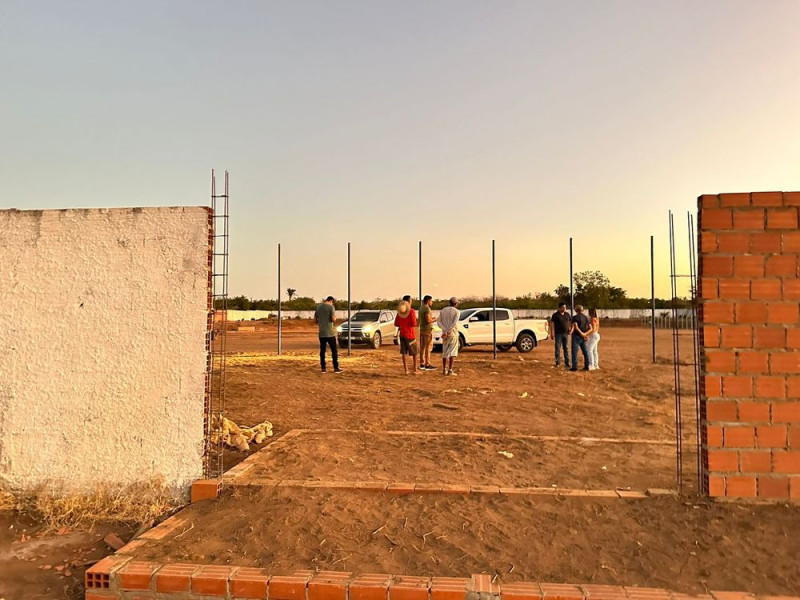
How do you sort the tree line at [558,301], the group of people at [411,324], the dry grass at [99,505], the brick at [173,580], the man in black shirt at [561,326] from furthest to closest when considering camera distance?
the tree line at [558,301] < the man in black shirt at [561,326] < the group of people at [411,324] < the dry grass at [99,505] < the brick at [173,580]

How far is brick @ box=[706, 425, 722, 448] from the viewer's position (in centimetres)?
397

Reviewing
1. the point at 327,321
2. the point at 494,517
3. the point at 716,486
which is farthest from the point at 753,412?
the point at 327,321

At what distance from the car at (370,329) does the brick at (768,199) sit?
17.5 meters

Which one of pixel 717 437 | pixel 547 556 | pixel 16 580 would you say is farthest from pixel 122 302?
pixel 717 437

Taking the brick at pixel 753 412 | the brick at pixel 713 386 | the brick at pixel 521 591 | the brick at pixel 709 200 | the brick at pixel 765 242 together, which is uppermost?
the brick at pixel 709 200

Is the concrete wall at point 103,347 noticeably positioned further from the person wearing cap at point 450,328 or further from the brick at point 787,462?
the person wearing cap at point 450,328

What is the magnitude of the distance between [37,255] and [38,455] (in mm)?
1632

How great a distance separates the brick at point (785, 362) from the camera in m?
3.93

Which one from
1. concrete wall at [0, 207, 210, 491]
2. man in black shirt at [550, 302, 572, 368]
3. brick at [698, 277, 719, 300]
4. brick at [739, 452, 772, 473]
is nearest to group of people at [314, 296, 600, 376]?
man in black shirt at [550, 302, 572, 368]

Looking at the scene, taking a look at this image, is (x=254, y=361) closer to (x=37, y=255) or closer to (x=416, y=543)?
(x=37, y=255)

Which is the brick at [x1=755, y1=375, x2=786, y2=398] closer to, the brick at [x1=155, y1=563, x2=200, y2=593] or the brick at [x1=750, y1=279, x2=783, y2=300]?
the brick at [x1=750, y1=279, x2=783, y2=300]

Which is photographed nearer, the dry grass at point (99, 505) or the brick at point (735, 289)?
the brick at point (735, 289)

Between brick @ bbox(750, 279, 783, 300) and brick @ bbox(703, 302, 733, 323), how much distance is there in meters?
0.19

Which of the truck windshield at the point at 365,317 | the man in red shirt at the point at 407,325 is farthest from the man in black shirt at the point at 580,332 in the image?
the truck windshield at the point at 365,317
